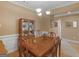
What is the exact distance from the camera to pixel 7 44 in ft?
5.80

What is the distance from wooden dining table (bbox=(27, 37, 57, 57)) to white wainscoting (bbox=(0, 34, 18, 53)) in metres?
0.21

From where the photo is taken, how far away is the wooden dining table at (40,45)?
5.86 ft

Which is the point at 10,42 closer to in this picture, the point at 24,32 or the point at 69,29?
the point at 24,32

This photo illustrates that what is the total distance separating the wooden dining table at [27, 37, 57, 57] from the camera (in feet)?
5.86

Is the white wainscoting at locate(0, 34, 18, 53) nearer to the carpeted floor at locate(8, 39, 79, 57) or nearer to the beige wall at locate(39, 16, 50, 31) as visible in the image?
the carpeted floor at locate(8, 39, 79, 57)

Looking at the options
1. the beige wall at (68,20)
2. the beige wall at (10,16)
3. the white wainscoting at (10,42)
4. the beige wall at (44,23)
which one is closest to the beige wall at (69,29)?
the beige wall at (68,20)

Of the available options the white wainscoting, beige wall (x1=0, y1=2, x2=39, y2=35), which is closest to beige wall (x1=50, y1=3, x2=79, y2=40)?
beige wall (x1=0, y1=2, x2=39, y2=35)

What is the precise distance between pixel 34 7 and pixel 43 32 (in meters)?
0.43

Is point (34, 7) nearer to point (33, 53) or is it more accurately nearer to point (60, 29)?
point (60, 29)

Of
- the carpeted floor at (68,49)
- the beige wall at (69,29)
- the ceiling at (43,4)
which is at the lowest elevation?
the carpeted floor at (68,49)

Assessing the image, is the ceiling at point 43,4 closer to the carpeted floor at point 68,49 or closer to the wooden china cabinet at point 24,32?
the wooden china cabinet at point 24,32

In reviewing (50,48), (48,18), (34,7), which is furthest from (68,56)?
(34,7)

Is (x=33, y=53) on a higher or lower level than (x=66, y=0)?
lower

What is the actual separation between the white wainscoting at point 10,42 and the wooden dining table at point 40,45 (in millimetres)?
208
